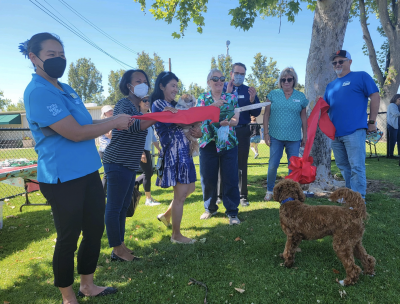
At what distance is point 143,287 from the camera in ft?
8.56

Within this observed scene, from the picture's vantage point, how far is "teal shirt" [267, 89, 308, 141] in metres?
4.88

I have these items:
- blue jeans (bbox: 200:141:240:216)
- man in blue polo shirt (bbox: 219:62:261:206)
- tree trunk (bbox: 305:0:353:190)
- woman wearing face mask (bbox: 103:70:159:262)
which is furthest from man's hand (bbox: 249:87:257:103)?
woman wearing face mask (bbox: 103:70:159:262)

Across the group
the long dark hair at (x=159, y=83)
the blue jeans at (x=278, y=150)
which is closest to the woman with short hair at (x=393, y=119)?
the blue jeans at (x=278, y=150)

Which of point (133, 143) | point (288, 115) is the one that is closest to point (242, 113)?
point (288, 115)

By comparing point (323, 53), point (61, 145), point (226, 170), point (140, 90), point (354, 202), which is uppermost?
point (323, 53)

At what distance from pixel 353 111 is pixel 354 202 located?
2.23 m

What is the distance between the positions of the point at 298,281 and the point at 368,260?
73 centimetres

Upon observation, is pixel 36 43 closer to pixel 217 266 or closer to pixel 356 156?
pixel 217 266

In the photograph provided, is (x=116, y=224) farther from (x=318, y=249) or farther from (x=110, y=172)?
(x=318, y=249)

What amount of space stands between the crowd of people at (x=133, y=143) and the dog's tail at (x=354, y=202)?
169 cm

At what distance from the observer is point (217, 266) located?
2.95 meters

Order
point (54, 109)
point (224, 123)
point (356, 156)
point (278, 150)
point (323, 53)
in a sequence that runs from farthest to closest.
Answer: point (323, 53)
point (278, 150)
point (356, 156)
point (224, 123)
point (54, 109)

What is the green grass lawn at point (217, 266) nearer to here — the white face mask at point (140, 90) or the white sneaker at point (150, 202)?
the white sneaker at point (150, 202)

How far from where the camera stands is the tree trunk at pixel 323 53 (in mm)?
5543
